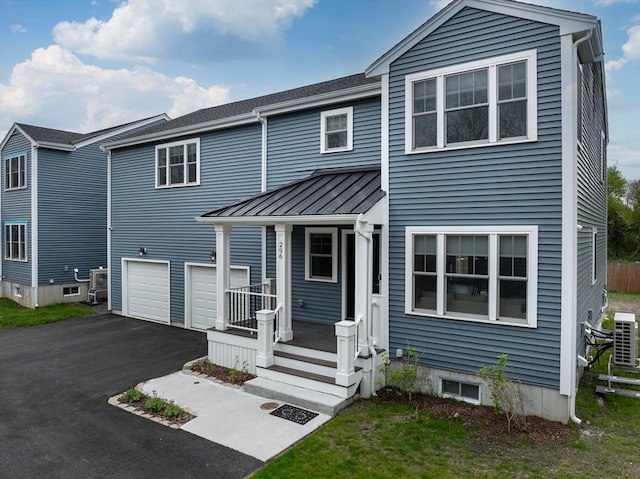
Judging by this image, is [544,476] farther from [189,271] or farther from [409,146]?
[189,271]

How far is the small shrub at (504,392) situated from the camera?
19.5 feet

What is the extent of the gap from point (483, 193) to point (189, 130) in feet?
28.4

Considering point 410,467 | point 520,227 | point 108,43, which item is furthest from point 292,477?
point 108,43

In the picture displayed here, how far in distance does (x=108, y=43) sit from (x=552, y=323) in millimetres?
15369

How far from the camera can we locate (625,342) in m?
7.25

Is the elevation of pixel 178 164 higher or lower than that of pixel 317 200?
higher

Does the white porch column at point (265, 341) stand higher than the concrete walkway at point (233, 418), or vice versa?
the white porch column at point (265, 341)

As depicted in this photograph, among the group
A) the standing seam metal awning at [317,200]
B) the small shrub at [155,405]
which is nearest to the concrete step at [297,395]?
the small shrub at [155,405]

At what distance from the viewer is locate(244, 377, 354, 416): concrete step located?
6418 millimetres

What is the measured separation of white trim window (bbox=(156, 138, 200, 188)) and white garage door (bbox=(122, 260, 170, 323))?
8.73 feet

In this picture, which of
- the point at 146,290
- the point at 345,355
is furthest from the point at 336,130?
the point at 146,290

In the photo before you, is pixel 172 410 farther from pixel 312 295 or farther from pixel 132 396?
pixel 312 295

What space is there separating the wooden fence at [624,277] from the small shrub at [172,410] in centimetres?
2208

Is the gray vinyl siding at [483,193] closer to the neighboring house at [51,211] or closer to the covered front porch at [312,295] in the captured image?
the covered front porch at [312,295]
